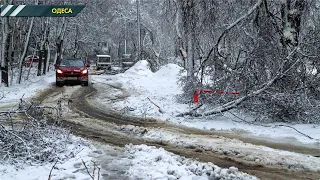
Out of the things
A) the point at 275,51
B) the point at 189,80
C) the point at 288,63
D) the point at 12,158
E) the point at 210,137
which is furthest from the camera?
the point at 189,80

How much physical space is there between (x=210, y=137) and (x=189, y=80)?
4.88 m

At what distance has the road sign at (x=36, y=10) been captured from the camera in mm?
12930

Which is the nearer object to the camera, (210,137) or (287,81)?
(210,137)

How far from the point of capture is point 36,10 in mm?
13375

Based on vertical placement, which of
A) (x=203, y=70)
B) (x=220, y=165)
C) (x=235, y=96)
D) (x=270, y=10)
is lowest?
(x=220, y=165)

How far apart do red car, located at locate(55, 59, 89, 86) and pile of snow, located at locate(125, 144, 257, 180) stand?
16.1 m

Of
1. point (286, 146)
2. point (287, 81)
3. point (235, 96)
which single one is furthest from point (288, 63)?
point (286, 146)

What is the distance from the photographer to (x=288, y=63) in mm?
9336

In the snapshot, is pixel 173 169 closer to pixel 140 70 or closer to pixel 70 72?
pixel 70 72

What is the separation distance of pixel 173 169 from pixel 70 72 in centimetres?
1726

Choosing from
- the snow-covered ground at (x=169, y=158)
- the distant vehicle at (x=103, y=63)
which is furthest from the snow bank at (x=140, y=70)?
the snow-covered ground at (x=169, y=158)

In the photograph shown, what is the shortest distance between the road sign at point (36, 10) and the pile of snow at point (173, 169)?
8.86 metres

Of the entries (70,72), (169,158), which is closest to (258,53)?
(169,158)

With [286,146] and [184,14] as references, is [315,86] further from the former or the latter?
[184,14]
